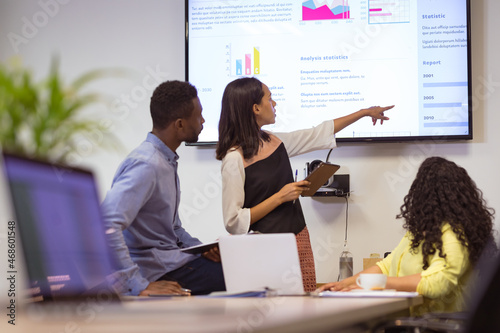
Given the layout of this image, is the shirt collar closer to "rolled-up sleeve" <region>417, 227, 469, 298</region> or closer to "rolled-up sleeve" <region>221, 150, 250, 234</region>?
"rolled-up sleeve" <region>221, 150, 250, 234</region>

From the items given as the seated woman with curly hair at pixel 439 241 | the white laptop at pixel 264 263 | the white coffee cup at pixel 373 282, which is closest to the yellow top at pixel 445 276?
the seated woman with curly hair at pixel 439 241

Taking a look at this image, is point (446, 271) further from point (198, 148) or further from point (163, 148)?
point (198, 148)

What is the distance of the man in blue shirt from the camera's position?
2035 millimetres

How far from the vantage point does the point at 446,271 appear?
195 centimetres

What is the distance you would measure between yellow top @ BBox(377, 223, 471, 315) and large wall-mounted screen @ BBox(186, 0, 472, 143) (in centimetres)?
167

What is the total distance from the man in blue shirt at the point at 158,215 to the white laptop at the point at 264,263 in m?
0.26

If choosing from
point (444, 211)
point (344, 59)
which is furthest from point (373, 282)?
point (344, 59)

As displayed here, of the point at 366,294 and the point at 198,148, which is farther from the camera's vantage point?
the point at 198,148

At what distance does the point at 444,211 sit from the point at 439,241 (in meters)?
0.13

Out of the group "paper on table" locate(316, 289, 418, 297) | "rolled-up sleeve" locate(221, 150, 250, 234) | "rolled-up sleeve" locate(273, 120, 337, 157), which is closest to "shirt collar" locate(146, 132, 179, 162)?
"rolled-up sleeve" locate(221, 150, 250, 234)

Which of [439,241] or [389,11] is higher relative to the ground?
[389,11]

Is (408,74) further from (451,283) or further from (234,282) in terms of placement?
(234,282)

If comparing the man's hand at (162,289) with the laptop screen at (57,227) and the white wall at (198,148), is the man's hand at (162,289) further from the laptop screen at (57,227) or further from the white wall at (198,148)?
the white wall at (198,148)

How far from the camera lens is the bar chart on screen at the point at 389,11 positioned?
12.2 feet
